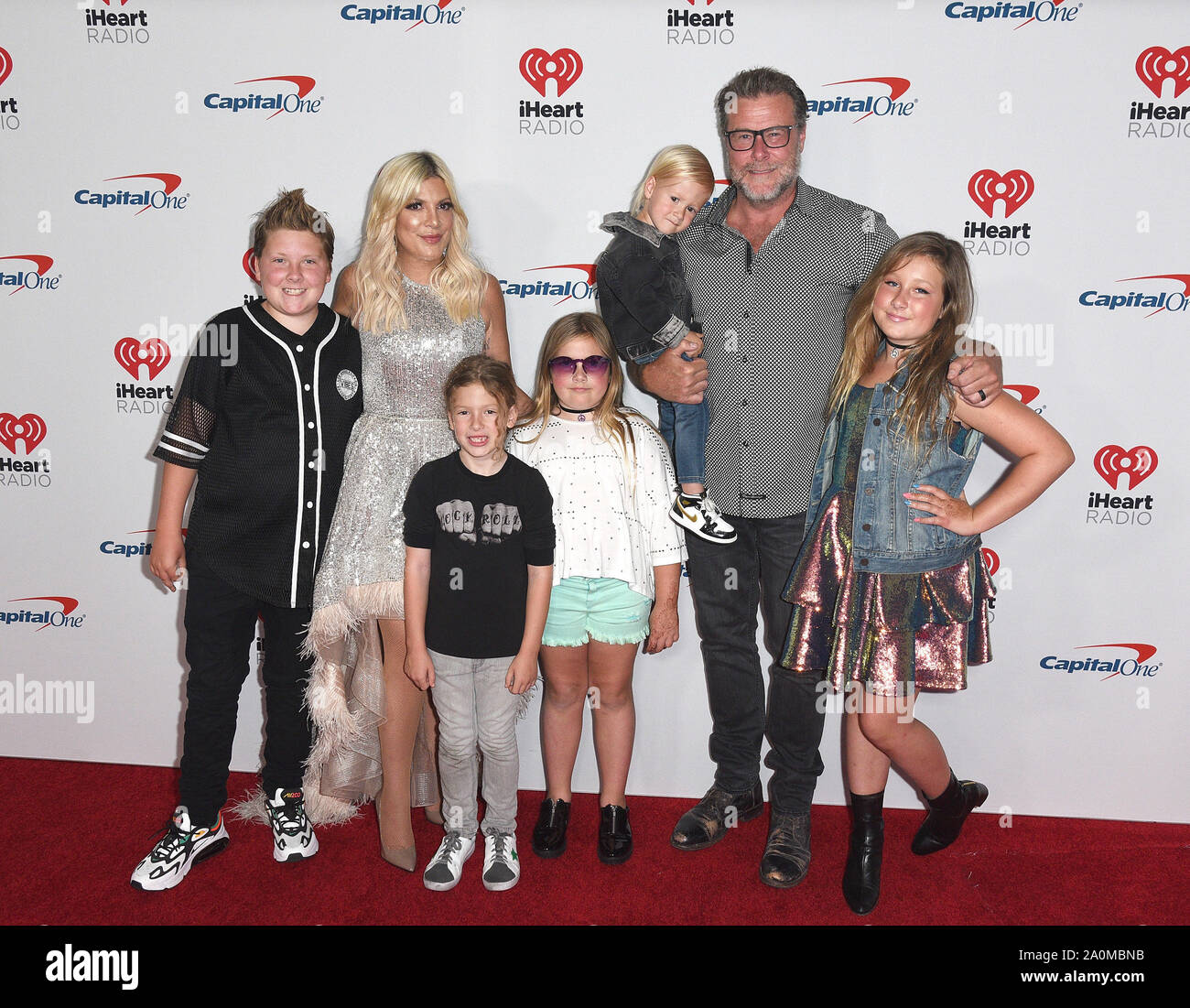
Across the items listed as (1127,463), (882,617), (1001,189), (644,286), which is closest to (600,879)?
(882,617)

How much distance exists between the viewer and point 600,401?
8.95 ft

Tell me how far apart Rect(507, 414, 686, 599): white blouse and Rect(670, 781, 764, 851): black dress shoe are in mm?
815

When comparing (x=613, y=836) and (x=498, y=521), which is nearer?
(x=498, y=521)

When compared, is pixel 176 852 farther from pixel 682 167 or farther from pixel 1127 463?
pixel 1127 463

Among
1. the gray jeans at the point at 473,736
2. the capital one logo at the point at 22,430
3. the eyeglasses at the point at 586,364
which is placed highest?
the eyeglasses at the point at 586,364

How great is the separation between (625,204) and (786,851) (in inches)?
86.7

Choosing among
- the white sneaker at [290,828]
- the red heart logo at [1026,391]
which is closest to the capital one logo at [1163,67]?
the red heart logo at [1026,391]

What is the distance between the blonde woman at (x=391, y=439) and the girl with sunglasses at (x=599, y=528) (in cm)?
29

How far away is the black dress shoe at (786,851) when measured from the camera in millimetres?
2779

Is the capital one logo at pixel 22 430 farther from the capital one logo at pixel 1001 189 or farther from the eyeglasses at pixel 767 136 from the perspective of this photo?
the capital one logo at pixel 1001 189

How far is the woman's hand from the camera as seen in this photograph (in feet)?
7.86

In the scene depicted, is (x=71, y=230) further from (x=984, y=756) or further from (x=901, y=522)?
(x=984, y=756)

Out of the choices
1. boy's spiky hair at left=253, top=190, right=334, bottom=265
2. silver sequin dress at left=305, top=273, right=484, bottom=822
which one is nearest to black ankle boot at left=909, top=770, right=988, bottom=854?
silver sequin dress at left=305, top=273, right=484, bottom=822

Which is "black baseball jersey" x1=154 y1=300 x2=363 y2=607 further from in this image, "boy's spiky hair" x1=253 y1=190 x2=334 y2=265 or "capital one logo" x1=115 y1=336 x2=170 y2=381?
"capital one logo" x1=115 y1=336 x2=170 y2=381
